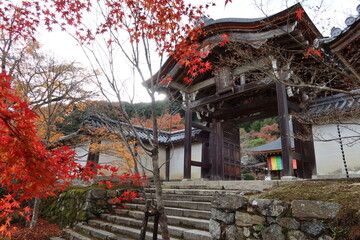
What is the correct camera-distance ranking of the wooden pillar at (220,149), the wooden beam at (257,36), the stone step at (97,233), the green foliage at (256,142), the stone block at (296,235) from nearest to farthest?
1. the stone block at (296,235)
2. the stone step at (97,233)
3. the wooden beam at (257,36)
4. the wooden pillar at (220,149)
5. the green foliage at (256,142)

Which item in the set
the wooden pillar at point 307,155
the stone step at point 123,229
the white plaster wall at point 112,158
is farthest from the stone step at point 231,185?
the white plaster wall at point 112,158

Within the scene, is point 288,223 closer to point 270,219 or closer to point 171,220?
point 270,219

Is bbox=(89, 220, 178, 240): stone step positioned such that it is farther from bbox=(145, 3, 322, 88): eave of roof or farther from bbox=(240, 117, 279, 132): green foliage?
bbox=(240, 117, 279, 132): green foliage

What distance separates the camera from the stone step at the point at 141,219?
14.8 ft

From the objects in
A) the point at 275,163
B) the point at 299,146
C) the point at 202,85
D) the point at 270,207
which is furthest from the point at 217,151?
the point at 275,163

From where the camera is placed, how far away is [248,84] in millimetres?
7746

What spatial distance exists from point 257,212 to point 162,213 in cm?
142

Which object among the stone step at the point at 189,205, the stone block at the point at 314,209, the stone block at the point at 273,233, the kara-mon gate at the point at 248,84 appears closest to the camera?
the stone block at the point at 314,209

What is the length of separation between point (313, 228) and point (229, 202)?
1.21 m

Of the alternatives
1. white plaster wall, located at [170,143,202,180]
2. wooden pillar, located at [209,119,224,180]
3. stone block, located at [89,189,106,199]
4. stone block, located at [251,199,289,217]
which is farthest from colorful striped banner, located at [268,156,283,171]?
stone block, located at [251,199,289,217]

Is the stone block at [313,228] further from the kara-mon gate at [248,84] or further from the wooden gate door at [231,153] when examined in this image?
the wooden gate door at [231,153]

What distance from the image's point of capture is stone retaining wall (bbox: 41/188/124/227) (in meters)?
6.70

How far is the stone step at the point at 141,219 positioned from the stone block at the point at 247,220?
117cm

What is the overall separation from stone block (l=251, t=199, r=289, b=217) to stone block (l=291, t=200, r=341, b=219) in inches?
5.3
